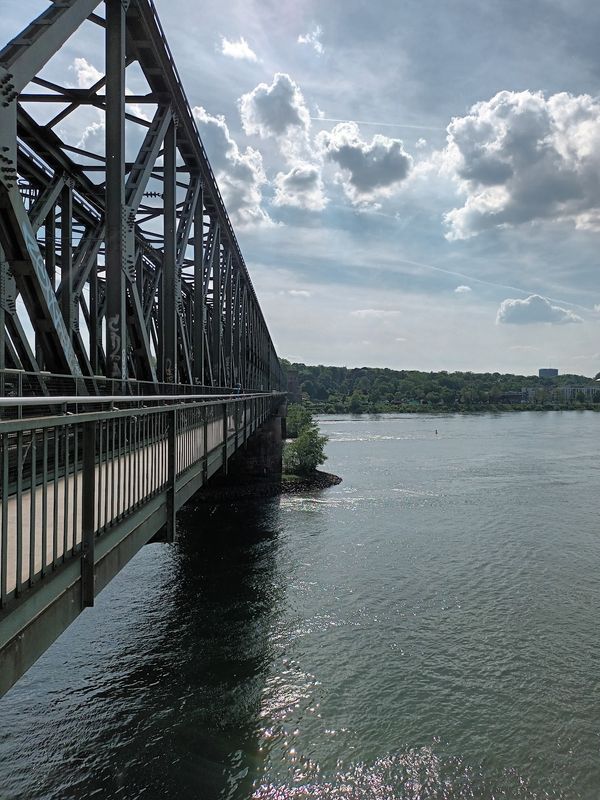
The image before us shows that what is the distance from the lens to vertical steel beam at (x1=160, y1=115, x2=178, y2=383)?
18438 millimetres

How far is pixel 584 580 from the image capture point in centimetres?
2353

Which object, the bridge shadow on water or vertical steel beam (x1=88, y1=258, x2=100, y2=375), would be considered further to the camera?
vertical steel beam (x1=88, y1=258, x2=100, y2=375)

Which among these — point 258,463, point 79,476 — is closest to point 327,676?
point 79,476

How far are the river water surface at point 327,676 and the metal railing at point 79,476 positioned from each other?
267 inches

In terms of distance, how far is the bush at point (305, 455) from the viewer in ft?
169

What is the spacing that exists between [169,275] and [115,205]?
198 inches

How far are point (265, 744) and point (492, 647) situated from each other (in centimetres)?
786

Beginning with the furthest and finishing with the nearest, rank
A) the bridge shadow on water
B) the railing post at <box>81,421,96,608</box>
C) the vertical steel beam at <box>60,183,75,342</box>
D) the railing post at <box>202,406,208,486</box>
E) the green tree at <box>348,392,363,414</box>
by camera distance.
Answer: the green tree at <box>348,392,363,414</box> < the vertical steel beam at <box>60,183,75,342</box> < the bridge shadow on water < the railing post at <box>202,406,208,486</box> < the railing post at <box>81,421,96,608</box>

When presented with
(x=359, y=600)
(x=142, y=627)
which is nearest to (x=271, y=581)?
(x=359, y=600)

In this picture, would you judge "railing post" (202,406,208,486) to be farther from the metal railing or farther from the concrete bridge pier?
the concrete bridge pier

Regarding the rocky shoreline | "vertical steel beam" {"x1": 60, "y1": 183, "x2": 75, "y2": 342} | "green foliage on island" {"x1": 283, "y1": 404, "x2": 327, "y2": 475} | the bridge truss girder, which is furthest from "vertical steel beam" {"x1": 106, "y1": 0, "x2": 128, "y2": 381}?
"green foliage on island" {"x1": 283, "y1": 404, "x2": 327, "y2": 475}

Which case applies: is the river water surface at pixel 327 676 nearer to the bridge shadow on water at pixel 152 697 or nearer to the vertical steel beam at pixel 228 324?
the bridge shadow on water at pixel 152 697

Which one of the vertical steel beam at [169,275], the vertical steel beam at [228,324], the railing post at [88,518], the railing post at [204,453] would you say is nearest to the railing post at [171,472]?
the railing post at [204,453]

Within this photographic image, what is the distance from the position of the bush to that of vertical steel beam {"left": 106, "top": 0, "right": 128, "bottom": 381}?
38.1 meters
